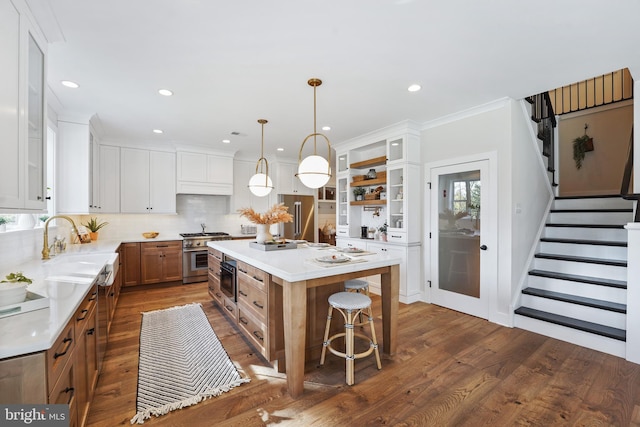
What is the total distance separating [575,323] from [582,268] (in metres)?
0.78

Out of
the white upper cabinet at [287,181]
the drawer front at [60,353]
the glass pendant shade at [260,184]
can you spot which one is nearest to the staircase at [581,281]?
the glass pendant shade at [260,184]

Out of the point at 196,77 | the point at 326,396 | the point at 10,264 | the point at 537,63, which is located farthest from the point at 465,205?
the point at 10,264

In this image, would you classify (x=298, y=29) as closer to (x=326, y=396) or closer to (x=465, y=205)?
(x=326, y=396)

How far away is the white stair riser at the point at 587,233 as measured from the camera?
11.8 feet

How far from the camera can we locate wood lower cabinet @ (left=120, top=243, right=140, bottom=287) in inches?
190

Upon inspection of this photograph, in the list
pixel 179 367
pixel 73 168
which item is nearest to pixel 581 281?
pixel 179 367

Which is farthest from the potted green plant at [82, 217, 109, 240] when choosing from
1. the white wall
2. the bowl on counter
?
the white wall

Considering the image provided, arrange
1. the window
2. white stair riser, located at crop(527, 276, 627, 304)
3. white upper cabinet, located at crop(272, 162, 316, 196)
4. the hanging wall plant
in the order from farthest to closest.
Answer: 1. white upper cabinet, located at crop(272, 162, 316, 196)
2. the hanging wall plant
3. the window
4. white stair riser, located at crop(527, 276, 627, 304)

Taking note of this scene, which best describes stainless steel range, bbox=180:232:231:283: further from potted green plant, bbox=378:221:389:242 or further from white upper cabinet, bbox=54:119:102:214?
potted green plant, bbox=378:221:389:242

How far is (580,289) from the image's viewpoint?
321cm

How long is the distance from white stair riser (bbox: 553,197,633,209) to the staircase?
0.05 ft

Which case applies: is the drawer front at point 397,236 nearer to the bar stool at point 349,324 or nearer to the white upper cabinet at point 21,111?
the bar stool at point 349,324

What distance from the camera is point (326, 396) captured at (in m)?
2.11

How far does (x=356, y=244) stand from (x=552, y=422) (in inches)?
133
